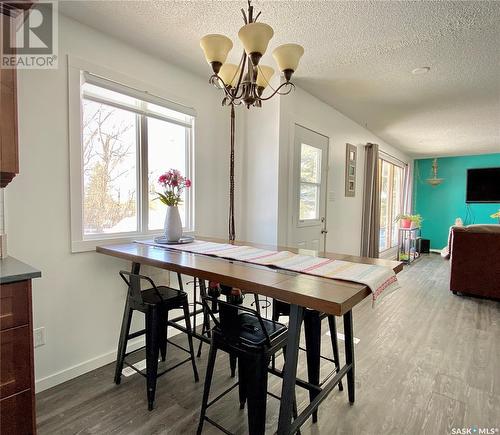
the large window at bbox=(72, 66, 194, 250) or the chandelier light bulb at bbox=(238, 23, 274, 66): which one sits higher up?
the chandelier light bulb at bbox=(238, 23, 274, 66)

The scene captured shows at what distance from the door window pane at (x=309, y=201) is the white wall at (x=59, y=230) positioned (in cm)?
197

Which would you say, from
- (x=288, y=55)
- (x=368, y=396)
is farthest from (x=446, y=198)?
(x=288, y=55)

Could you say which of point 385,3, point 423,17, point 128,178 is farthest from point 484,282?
point 128,178

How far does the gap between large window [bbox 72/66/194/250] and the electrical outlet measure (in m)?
0.62

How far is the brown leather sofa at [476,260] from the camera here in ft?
12.1

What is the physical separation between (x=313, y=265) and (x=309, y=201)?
2.13 m

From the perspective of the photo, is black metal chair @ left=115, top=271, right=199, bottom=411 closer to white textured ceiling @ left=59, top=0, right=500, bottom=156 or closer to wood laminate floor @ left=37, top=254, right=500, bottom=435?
wood laminate floor @ left=37, top=254, right=500, bottom=435

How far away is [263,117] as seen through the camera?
303 centimetres

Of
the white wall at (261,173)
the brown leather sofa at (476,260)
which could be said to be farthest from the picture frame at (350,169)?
the white wall at (261,173)

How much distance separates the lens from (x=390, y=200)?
6863 mm

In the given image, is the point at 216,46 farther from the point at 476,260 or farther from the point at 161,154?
the point at 476,260

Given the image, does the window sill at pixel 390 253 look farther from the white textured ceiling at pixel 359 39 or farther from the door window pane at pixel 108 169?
the door window pane at pixel 108 169

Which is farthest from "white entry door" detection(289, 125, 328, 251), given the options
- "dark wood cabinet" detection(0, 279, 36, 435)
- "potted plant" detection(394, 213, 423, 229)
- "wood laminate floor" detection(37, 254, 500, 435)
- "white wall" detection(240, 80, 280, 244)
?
"potted plant" detection(394, 213, 423, 229)

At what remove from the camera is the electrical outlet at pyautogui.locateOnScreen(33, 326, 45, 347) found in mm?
1875
